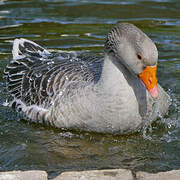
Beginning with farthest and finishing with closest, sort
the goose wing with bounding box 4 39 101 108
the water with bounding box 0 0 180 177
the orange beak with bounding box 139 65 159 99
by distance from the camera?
the goose wing with bounding box 4 39 101 108 → the water with bounding box 0 0 180 177 → the orange beak with bounding box 139 65 159 99

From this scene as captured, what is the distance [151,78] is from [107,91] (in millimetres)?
671

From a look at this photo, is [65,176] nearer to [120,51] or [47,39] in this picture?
[120,51]

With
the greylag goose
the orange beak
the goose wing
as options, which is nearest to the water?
the greylag goose

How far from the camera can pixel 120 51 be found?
19.6 ft

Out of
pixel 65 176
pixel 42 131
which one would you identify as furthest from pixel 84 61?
pixel 65 176

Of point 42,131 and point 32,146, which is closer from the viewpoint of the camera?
point 32,146

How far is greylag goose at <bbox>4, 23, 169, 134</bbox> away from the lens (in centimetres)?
584

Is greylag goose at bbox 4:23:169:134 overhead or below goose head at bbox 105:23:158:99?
below

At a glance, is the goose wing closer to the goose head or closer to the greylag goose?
the greylag goose

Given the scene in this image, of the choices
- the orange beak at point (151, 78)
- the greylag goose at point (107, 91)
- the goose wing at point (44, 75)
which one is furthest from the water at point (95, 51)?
the orange beak at point (151, 78)

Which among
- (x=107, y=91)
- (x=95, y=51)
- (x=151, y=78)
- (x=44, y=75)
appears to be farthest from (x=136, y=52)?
(x=95, y=51)

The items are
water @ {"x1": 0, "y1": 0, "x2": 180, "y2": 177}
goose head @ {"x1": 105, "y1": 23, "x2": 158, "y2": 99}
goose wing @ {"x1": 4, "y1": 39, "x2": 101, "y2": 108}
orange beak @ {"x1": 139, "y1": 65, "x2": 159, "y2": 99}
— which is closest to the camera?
goose head @ {"x1": 105, "y1": 23, "x2": 158, "y2": 99}

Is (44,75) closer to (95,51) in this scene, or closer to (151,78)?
(151,78)

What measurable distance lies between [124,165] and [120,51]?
1446 mm
